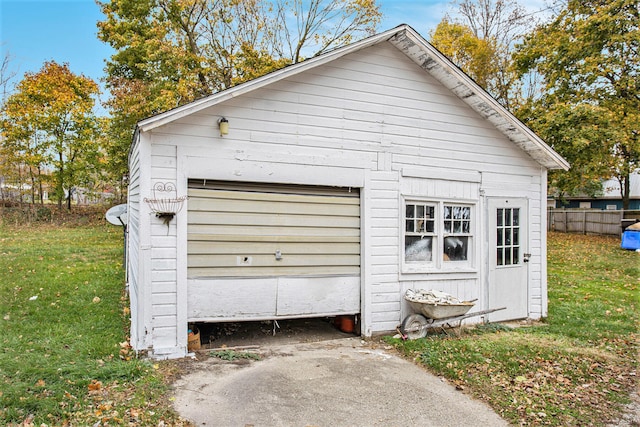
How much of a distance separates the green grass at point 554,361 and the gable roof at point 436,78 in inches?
120

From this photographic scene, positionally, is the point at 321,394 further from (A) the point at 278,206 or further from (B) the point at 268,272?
(A) the point at 278,206

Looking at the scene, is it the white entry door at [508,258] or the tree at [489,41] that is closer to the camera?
the white entry door at [508,258]

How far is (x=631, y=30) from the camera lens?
17.5 metres

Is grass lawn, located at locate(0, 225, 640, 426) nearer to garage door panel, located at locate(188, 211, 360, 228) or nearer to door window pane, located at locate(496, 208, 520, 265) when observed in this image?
door window pane, located at locate(496, 208, 520, 265)

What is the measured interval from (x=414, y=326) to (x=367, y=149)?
2.86 meters

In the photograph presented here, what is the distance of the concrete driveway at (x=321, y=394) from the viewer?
4.15m

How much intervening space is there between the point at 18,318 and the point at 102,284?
8.94ft

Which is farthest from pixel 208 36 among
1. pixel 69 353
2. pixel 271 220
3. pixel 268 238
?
pixel 69 353

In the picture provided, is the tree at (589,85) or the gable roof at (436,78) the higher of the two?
the tree at (589,85)

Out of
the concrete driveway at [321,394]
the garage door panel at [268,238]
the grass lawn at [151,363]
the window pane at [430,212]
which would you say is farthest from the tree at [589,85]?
the concrete driveway at [321,394]

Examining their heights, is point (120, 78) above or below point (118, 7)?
below

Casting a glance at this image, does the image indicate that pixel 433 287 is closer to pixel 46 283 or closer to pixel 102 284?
pixel 102 284

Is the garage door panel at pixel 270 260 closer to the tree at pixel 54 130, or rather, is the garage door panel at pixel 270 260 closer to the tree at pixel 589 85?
the tree at pixel 589 85

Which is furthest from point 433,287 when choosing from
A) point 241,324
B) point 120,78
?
point 120,78
